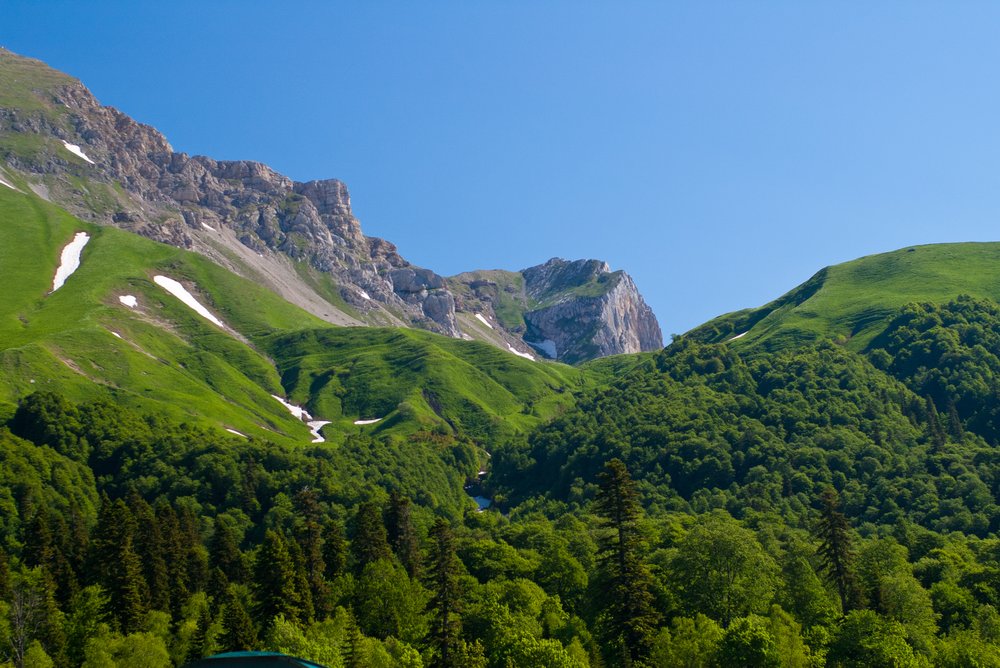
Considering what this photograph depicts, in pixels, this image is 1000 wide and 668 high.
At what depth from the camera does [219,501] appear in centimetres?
17525

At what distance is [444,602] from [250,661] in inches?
1902

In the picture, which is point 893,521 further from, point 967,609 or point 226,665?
point 226,665

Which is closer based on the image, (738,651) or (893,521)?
(738,651)

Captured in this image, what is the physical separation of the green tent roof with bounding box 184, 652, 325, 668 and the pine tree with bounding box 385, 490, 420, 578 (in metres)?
82.4

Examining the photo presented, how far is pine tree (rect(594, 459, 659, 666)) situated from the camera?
221 ft

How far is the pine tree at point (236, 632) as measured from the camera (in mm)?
69812

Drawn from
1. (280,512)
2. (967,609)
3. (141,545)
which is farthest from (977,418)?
(141,545)

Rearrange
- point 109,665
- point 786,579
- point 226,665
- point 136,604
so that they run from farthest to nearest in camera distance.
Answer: point 786,579 < point 136,604 < point 109,665 < point 226,665

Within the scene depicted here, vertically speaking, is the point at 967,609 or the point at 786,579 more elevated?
the point at 786,579

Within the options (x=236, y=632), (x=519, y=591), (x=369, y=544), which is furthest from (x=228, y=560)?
(x=519, y=591)

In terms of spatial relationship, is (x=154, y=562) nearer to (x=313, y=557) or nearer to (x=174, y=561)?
(x=174, y=561)

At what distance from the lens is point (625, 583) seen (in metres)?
68.9

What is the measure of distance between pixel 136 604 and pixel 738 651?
2092 inches

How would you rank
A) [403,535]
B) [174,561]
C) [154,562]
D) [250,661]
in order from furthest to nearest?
[403,535], [174,561], [154,562], [250,661]
